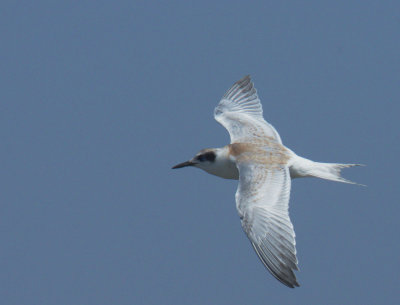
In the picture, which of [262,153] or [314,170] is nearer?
[314,170]

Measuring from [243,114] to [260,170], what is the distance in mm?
3104

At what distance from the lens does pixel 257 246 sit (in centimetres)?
979

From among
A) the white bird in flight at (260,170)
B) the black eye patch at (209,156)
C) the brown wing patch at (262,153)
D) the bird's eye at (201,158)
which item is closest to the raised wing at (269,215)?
the white bird in flight at (260,170)

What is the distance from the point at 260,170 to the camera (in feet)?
36.5

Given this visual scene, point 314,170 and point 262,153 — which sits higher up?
point 262,153

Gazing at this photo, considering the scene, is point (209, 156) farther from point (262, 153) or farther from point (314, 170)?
point (314, 170)

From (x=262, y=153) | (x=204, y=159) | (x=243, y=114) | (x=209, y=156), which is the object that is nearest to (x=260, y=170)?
(x=262, y=153)

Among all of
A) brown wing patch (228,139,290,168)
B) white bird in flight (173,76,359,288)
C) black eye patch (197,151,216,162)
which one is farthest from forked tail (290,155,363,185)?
black eye patch (197,151,216,162)

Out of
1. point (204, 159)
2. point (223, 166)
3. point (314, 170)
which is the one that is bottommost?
point (314, 170)

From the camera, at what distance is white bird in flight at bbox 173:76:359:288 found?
9.64 m

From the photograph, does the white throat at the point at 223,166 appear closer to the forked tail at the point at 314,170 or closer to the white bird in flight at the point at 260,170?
the white bird in flight at the point at 260,170

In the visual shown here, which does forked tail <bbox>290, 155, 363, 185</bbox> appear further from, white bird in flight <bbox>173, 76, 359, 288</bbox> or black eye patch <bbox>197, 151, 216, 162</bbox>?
black eye patch <bbox>197, 151, 216, 162</bbox>

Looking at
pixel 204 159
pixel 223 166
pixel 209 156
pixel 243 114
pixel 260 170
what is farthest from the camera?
pixel 243 114

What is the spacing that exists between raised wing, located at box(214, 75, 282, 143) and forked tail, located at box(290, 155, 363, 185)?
54.3 inches
